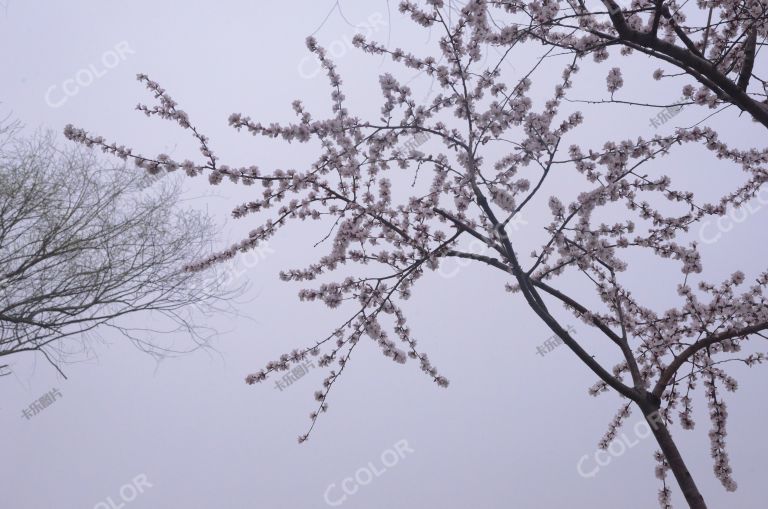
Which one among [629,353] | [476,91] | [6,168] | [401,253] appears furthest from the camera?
[6,168]

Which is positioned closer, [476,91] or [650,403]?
[650,403]

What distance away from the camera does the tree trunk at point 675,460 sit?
149 cm

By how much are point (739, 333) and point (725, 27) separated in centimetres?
117

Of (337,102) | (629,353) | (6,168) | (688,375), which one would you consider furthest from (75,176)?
(688,375)

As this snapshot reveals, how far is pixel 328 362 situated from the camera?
194cm

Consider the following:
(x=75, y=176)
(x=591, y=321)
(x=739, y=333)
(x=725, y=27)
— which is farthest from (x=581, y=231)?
(x=75, y=176)

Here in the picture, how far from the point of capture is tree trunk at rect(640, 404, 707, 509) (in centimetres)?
149

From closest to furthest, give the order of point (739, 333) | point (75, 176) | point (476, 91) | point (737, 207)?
1. point (739, 333)
2. point (476, 91)
3. point (737, 207)
4. point (75, 176)

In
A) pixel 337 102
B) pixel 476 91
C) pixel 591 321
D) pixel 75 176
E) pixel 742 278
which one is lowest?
pixel 742 278

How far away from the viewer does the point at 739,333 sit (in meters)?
1.62

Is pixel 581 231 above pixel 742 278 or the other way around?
above

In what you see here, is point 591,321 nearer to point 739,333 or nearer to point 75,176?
point 739,333

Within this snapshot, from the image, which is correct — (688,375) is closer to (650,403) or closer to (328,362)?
(650,403)

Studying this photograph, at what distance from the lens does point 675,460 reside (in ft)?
5.09
